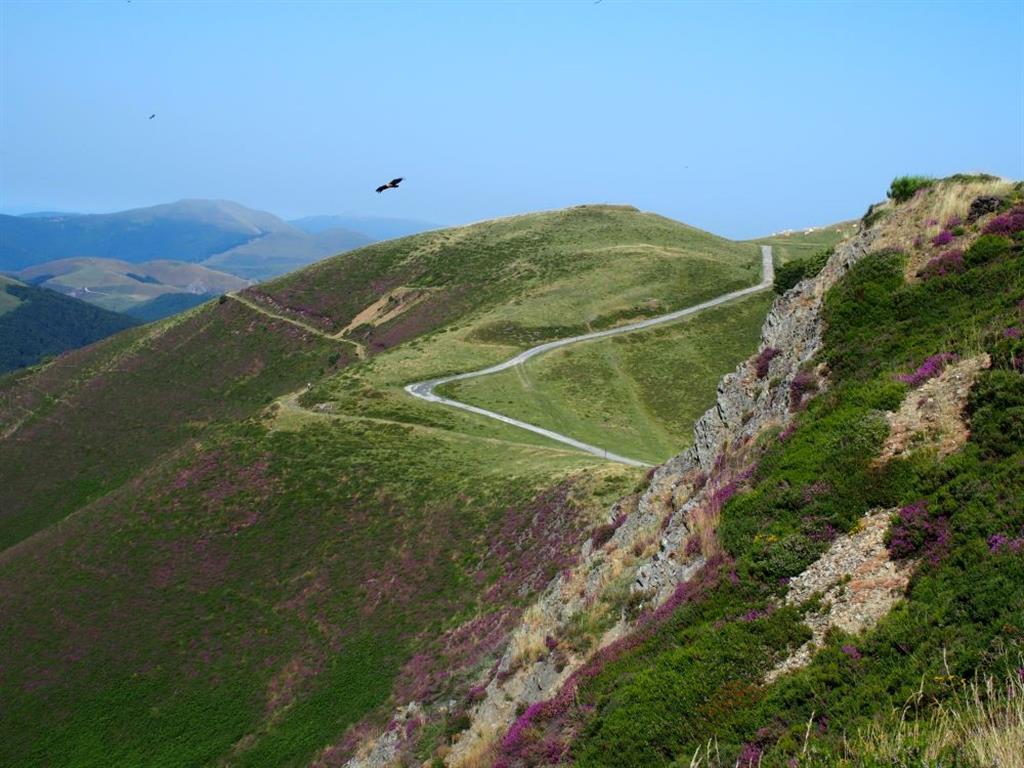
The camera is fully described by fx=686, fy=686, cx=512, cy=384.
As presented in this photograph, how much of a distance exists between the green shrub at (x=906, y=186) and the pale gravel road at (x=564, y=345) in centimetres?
3205

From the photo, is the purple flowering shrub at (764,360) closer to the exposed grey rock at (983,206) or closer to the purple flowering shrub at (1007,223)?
the exposed grey rock at (983,206)

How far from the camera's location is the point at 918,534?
1334 cm

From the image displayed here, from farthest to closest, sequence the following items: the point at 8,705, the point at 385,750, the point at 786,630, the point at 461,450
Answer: the point at 461,450, the point at 8,705, the point at 385,750, the point at 786,630

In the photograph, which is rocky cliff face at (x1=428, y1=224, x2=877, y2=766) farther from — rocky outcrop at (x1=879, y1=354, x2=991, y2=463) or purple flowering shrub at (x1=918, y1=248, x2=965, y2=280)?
rocky outcrop at (x1=879, y1=354, x2=991, y2=463)

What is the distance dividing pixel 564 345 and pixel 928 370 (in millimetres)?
81722

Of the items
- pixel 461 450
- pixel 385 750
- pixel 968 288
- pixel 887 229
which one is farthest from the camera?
pixel 461 450

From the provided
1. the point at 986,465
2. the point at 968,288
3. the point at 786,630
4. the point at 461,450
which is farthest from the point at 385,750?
the point at 461,450

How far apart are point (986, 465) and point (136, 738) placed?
48887 millimetres

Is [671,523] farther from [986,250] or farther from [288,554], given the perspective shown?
[288,554]

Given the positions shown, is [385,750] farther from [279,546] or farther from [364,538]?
[279,546]

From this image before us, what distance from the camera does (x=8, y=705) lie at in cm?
4888

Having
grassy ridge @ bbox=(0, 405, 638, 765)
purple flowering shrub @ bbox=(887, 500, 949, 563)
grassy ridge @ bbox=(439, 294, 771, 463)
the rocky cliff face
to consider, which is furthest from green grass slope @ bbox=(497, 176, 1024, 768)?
grassy ridge @ bbox=(439, 294, 771, 463)

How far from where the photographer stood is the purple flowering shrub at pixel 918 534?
12789 millimetres

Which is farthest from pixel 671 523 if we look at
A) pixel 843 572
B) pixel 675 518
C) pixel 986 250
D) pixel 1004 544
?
pixel 986 250
